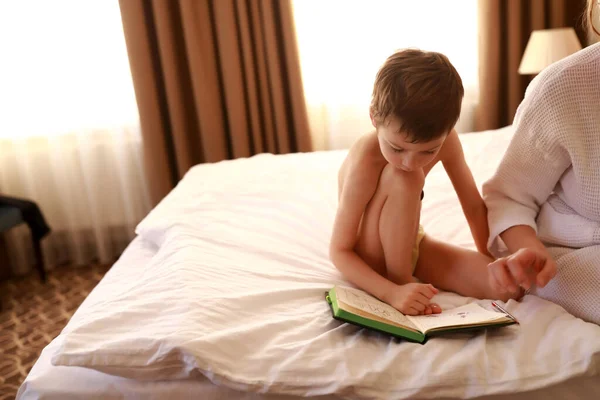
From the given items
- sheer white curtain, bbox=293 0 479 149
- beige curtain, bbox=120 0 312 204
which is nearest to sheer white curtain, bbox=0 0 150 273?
beige curtain, bbox=120 0 312 204

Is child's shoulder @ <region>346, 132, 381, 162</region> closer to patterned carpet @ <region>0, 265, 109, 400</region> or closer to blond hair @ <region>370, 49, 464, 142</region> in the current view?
blond hair @ <region>370, 49, 464, 142</region>

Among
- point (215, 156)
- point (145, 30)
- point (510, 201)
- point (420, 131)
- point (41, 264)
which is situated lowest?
point (41, 264)

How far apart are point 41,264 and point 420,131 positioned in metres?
2.49

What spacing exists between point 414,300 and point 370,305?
9 cm

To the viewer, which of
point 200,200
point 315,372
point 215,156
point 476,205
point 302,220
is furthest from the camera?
point 215,156

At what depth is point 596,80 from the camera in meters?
1.11

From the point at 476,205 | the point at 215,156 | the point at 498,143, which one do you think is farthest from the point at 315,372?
the point at 215,156

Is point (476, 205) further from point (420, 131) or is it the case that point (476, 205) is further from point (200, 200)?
point (200, 200)

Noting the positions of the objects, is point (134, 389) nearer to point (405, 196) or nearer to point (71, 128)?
point (405, 196)

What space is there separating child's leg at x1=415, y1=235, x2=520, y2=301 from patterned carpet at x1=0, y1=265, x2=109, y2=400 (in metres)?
1.51

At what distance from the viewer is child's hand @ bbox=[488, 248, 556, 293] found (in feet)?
3.47

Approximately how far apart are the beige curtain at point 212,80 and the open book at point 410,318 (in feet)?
6.82

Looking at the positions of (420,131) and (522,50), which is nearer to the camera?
(420,131)

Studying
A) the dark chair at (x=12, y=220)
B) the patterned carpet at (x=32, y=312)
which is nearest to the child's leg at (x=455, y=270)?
the patterned carpet at (x=32, y=312)
